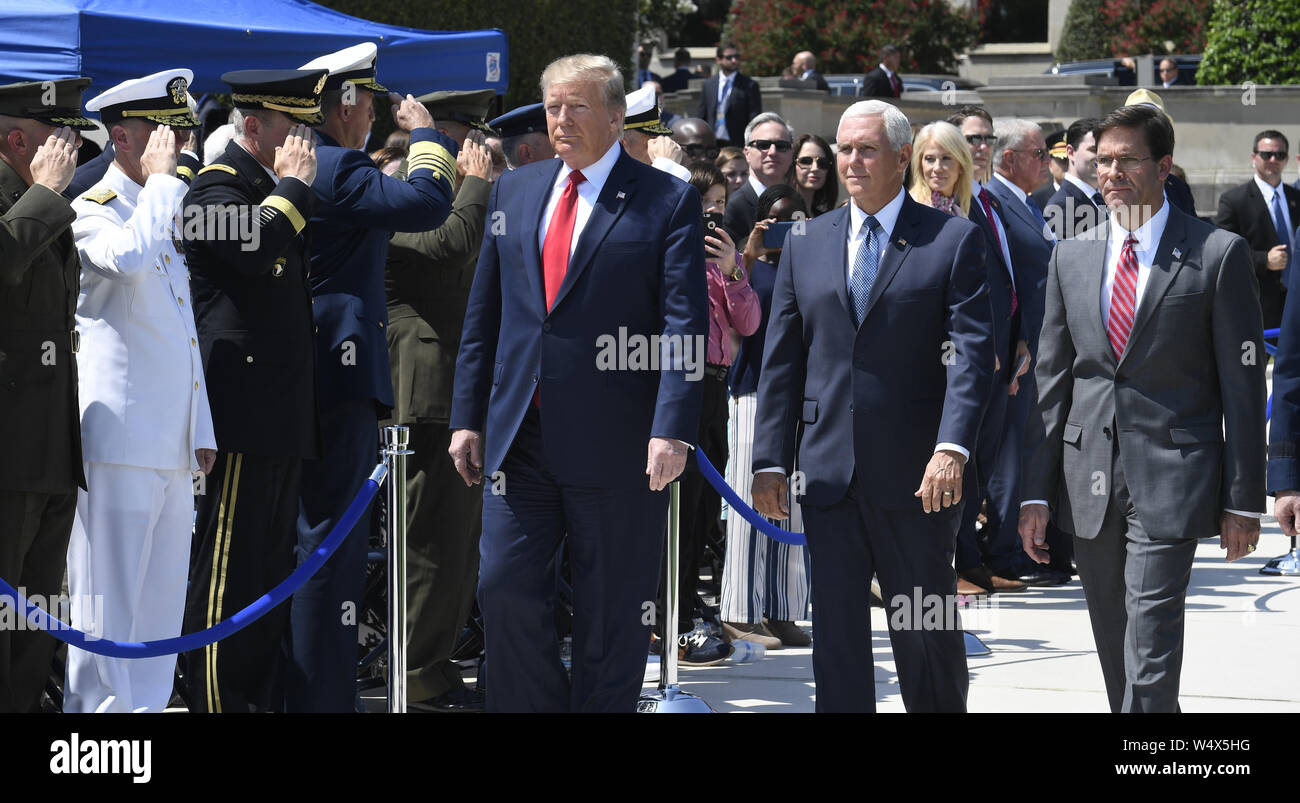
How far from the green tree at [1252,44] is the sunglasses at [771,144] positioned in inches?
721

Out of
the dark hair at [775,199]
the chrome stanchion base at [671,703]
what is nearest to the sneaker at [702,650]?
the chrome stanchion base at [671,703]

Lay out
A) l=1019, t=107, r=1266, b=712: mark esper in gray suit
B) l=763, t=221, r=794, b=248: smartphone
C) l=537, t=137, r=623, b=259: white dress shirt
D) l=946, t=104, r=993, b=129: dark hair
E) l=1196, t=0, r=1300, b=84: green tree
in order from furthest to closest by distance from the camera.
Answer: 1. l=1196, t=0, r=1300, b=84: green tree
2. l=946, t=104, r=993, b=129: dark hair
3. l=763, t=221, r=794, b=248: smartphone
4. l=537, t=137, r=623, b=259: white dress shirt
5. l=1019, t=107, r=1266, b=712: mark esper in gray suit

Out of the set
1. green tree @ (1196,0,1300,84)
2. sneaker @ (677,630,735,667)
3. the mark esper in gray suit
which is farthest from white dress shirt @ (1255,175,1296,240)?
green tree @ (1196,0,1300,84)

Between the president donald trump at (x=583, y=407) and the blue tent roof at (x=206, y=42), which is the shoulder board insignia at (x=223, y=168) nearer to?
the president donald trump at (x=583, y=407)

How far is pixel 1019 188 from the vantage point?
10.0m

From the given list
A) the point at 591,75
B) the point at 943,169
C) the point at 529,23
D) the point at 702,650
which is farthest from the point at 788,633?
the point at 529,23

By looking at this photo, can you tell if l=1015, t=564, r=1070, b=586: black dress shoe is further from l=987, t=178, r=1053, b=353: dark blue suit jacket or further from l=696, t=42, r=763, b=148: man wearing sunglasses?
l=696, t=42, r=763, b=148: man wearing sunglasses

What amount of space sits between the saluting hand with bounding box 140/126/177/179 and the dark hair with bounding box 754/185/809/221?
332 cm

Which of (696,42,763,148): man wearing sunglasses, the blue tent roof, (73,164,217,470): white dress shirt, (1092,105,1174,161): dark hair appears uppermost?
(696,42,763,148): man wearing sunglasses

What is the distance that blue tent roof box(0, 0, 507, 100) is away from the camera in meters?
9.22

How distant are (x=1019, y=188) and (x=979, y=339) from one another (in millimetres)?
4895

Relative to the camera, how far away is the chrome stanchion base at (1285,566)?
1034 cm

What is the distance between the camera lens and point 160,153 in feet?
19.8

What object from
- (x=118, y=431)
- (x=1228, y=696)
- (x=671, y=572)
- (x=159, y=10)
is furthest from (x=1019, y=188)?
(x=118, y=431)
